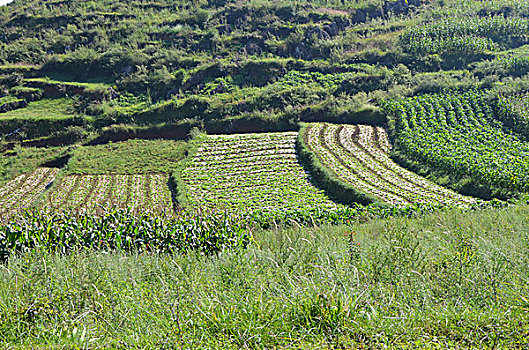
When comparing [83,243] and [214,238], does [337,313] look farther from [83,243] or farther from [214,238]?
[83,243]

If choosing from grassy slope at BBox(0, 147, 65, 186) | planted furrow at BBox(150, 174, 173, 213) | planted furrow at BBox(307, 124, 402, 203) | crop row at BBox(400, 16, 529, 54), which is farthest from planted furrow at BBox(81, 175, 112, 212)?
crop row at BBox(400, 16, 529, 54)

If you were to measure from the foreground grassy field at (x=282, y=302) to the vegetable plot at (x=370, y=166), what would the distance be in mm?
10373

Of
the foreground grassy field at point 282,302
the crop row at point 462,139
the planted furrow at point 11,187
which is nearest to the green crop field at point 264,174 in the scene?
the foreground grassy field at point 282,302

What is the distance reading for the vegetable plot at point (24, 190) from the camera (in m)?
18.7

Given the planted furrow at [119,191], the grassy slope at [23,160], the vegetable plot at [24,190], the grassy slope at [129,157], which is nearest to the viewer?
the vegetable plot at [24,190]

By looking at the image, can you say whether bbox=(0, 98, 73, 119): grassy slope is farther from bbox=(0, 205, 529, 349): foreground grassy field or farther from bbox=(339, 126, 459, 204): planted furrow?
bbox=(0, 205, 529, 349): foreground grassy field

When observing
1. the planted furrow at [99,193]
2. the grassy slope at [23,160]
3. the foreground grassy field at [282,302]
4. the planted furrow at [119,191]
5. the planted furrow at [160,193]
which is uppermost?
the foreground grassy field at [282,302]

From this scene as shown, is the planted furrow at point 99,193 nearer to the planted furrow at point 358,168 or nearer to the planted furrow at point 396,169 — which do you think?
the planted furrow at point 358,168

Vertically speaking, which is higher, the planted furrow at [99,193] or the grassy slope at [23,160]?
the grassy slope at [23,160]

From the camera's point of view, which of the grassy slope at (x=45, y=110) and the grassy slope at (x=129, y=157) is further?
the grassy slope at (x=45, y=110)

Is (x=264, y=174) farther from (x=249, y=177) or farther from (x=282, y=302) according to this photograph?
(x=282, y=302)

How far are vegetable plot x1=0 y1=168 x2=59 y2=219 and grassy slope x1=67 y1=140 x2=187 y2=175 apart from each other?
1.50 meters

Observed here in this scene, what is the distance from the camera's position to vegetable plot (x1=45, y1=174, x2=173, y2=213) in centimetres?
1825

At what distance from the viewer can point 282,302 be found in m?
3.93
